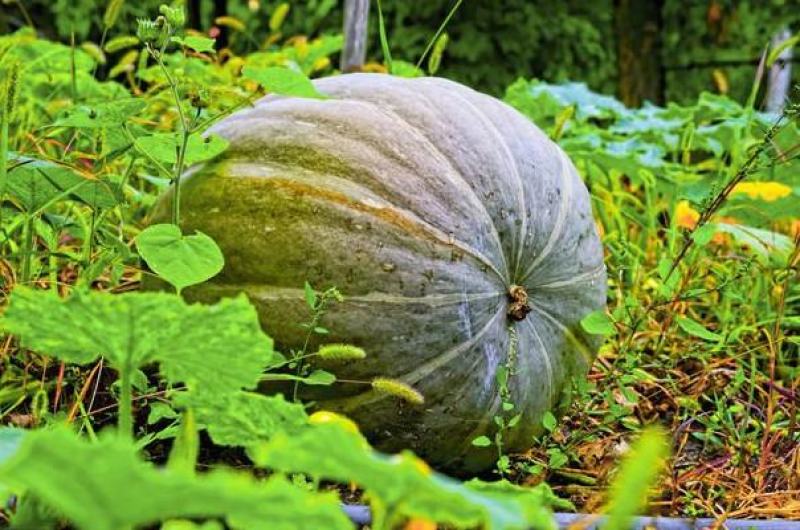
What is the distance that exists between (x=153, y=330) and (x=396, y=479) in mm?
243

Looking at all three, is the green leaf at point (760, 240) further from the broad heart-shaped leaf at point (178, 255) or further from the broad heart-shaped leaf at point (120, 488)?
the broad heart-shaped leaf at point (120, 488)

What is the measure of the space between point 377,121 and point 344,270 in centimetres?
25

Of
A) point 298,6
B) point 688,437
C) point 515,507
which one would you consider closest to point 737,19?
point 298,6

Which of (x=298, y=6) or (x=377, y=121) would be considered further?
(x=298, y=6)

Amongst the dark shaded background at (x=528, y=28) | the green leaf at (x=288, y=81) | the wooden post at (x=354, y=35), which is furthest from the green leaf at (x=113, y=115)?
the dark shaded background at (x=528, y=28)

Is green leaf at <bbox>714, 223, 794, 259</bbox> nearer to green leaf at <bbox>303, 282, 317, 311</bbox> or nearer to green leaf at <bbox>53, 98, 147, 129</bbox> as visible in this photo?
green leaf at <bbox>303, 282, 317, 311</bbox>

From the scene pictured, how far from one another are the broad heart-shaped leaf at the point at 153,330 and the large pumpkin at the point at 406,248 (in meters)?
0.68

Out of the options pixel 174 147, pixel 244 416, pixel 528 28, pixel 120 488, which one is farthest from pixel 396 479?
pixel 528 28

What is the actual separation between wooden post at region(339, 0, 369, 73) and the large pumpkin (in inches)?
31.3

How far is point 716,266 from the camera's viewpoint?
2385mm

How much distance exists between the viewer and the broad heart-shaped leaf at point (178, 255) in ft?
4.11

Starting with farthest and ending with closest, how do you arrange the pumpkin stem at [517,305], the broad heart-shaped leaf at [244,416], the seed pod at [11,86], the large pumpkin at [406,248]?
the pumpkin stem at [517,305] → the large pumpkin at [406,248] → the seed pod at [11,86] → the broad heart-shaped leaf at [244,416]

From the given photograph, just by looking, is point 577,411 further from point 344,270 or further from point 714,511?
point 344,270

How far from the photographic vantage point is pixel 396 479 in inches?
22.3
